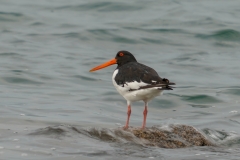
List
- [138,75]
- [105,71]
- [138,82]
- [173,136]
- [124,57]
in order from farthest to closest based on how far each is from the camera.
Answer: [105,71], [124,57], [138,75], [138,82], [173,136]

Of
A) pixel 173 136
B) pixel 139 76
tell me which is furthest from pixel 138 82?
pixel 173 136

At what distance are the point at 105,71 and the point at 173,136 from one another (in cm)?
867

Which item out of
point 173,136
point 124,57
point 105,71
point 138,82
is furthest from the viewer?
point 105,71

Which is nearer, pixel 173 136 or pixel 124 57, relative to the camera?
pixel 173 136

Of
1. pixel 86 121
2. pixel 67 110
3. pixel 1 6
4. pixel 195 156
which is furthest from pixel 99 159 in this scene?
pixel 1 6

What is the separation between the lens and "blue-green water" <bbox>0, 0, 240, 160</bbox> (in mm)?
8102

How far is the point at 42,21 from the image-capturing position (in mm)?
22266

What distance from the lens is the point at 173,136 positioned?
8.46m

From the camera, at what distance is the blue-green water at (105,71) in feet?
26.6

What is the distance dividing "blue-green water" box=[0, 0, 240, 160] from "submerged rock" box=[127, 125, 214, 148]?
0.71 feet

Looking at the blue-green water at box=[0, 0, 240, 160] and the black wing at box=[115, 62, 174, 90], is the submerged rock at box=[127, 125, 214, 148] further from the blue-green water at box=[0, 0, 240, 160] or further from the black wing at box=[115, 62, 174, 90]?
the black wing at box=[115, 62, 174, 90]

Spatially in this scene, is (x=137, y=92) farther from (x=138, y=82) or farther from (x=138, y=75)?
(x=138, y=75)

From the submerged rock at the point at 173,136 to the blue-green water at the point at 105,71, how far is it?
22 centimetres

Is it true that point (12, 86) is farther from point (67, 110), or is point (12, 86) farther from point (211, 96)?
point (211, 96)
